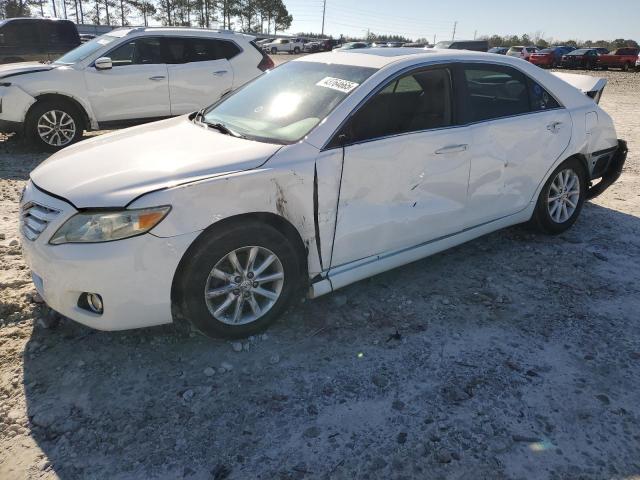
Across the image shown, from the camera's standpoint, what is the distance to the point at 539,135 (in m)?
4.02

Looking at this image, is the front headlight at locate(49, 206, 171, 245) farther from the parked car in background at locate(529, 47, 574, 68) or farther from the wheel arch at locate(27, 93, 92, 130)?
the parked car in background at locate(529, 47, 574, 68)

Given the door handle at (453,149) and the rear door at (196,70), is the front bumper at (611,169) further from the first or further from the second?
the rear door at (196,70)

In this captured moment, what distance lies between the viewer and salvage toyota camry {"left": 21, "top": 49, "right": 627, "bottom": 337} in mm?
2510

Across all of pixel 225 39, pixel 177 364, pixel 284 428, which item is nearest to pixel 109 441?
pixel 177 364

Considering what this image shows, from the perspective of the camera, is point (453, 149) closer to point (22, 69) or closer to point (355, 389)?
point (355, 389)

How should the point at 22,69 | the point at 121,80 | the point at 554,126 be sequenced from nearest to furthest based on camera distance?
the point at 554,126 < the point at 22,69 < the point at 121,80

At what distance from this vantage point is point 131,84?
24.3 feet

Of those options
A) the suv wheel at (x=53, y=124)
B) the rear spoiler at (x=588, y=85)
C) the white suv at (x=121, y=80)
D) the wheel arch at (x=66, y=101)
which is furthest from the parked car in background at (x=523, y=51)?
the suv wheel at (x=53, y=124)

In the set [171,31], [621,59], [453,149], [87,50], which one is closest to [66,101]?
[87,50]

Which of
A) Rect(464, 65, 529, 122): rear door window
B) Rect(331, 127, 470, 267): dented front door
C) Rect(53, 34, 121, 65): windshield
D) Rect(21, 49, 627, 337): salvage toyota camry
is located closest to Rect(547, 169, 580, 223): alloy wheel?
Rect(21, 49, 627, 337): salvage toyota camry

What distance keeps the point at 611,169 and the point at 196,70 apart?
6.08 metres

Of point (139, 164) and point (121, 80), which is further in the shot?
point (121, 80)

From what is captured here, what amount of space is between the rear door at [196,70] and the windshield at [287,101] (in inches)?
170

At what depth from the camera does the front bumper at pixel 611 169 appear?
15.7ft
